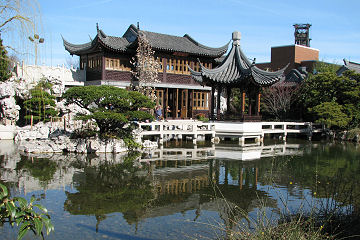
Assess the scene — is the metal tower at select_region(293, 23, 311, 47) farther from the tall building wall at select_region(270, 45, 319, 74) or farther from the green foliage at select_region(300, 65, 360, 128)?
the green foliage at select_region(300, 65, 360, 128)

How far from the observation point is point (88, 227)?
15.8 feet

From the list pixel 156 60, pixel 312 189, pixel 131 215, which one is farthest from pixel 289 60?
pixel 131 215

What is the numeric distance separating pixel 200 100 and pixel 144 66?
4.70m

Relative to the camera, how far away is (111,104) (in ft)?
39.7

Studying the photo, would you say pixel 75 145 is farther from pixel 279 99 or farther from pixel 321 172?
pixel 279 99

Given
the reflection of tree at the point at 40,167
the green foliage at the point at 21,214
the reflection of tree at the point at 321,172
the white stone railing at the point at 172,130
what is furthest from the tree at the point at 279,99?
the green foliage at the point at 21,214

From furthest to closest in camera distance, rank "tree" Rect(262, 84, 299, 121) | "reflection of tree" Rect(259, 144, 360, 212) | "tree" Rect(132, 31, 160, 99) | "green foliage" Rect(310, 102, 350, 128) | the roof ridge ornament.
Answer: "tree" Rect(262, 84, 299, 121)
"tree" Rect(132, 31, 160, 99)
"green foliage" Rect(310, 102, 350, 128)
the roof ridge ornament
"reflection of tree" Rect(259, 144, 360, 212)

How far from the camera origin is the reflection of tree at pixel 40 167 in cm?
784

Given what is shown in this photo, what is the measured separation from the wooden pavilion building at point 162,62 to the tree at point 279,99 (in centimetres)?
404

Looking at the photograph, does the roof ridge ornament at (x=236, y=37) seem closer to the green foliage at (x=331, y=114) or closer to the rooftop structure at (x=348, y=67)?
the green foliage at (x=331, y=114)

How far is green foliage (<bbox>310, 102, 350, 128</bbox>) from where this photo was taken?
17.2m

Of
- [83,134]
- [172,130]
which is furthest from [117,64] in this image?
[83,134]

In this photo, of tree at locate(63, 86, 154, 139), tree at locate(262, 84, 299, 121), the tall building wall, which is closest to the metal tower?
the tall building wall

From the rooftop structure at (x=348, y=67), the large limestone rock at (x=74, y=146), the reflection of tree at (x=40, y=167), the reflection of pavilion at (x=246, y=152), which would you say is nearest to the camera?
the reflection of tree at (x=40, y=167)
